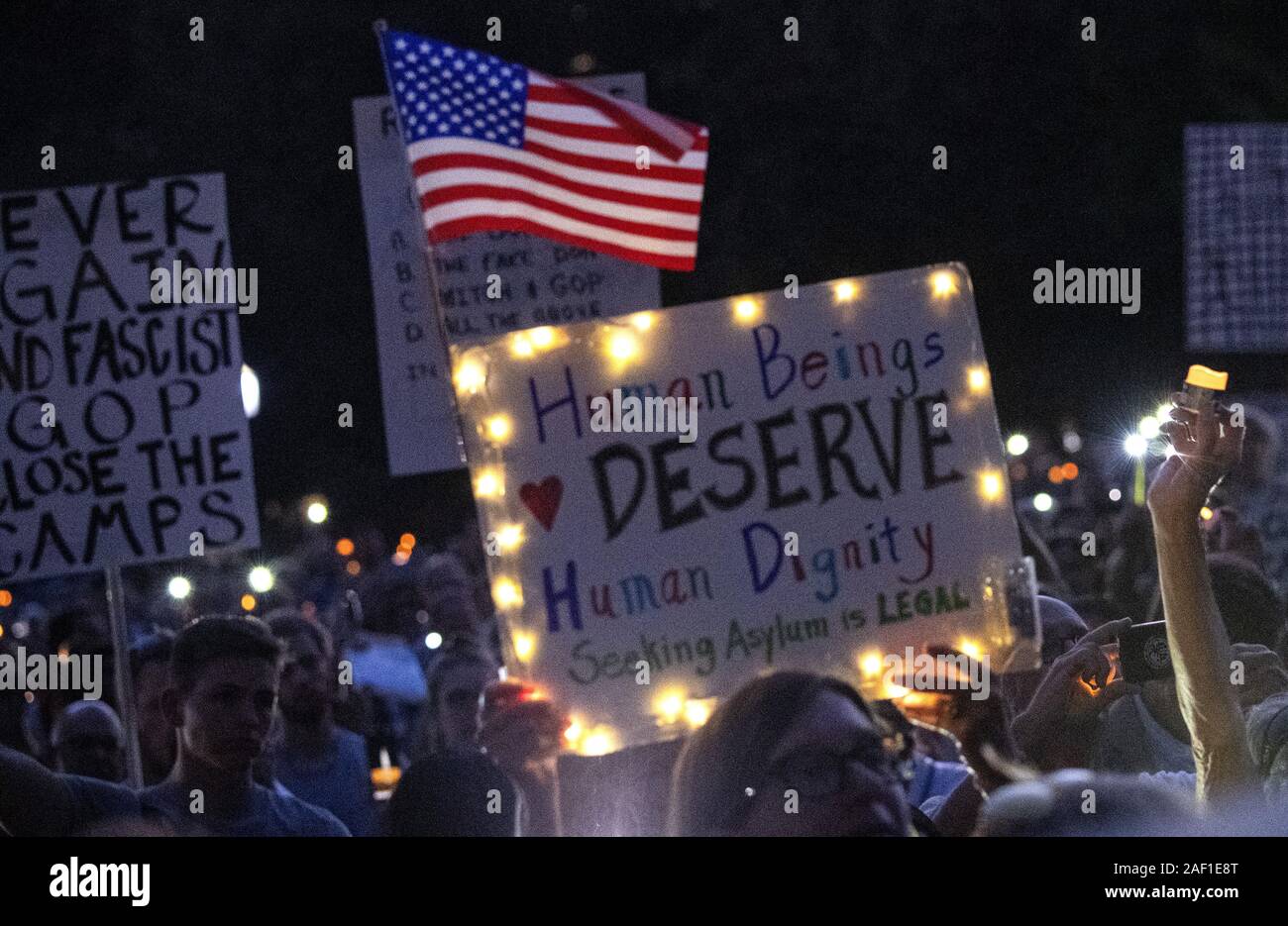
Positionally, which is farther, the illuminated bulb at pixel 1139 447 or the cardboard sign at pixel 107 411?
the illuminated bulb at pixel 1139 447

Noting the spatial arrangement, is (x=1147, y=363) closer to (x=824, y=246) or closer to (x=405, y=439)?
(x=824, y=246)

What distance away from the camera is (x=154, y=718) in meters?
7.05

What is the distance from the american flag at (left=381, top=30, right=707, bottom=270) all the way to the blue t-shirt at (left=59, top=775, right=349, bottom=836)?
1826 mm

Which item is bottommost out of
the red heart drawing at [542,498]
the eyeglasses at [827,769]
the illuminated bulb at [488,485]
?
the eyeglasses at [827,769]

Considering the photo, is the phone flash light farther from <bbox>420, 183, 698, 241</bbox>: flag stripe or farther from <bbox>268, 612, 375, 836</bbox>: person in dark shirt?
<bbox>268, 612, 375, 836</bbox>: person in dark shirt

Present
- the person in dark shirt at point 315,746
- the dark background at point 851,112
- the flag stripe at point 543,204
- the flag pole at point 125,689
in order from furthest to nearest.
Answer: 1. the dark background at point 851,112
2. the person in dark shirt at point 315,746
3. the flag stripe at point 543,204
4. the flag pole at point 125,689

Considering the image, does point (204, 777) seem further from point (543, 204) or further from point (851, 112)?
point (851, 112)

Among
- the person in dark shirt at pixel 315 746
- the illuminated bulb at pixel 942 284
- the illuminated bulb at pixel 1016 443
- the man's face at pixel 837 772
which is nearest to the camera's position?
the man's face at pixel 837 772

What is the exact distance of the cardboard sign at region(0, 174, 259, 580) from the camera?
279 inches

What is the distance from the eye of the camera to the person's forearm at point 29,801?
5.79m

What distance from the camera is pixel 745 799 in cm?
503

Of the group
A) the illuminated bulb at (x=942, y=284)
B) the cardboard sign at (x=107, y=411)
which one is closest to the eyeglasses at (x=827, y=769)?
the illuminated bulb at (x=942, y=284)

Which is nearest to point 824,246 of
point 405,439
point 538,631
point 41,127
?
point 41,127

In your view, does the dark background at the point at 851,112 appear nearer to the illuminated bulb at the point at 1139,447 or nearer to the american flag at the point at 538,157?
the illuminated bulb at the point at 1139,447
